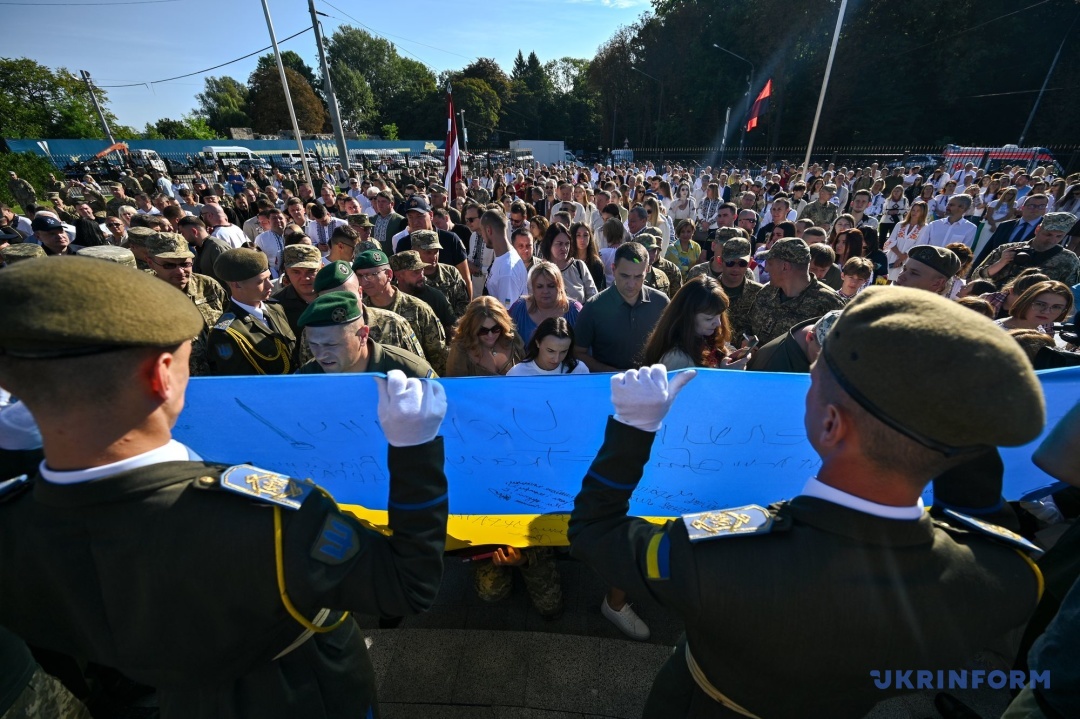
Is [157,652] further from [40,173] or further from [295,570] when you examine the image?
[40,173]

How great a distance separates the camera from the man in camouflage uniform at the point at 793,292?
3729 mm

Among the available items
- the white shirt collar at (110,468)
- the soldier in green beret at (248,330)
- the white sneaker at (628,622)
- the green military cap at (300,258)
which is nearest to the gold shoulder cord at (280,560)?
the white shirt collar at (110,468)

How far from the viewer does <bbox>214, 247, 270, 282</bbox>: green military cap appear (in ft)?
11.4

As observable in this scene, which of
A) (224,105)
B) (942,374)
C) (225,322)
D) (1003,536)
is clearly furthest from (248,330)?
(224,105)

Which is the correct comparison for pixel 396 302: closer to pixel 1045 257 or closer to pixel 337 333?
pixel 337 333

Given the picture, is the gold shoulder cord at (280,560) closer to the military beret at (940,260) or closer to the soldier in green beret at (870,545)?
the soldier in green beret at (870,545)

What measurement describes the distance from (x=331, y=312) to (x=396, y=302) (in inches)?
57.3

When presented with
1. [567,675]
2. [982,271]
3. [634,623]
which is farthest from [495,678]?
[982,271]

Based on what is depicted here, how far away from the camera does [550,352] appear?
3141 mm

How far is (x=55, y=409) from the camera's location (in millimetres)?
1017

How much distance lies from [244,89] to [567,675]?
341ft

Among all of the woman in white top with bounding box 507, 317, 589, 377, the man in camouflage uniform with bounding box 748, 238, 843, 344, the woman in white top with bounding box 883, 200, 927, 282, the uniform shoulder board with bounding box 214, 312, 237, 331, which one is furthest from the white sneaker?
the woman in white top with bounding box 883, 200, 927, 282

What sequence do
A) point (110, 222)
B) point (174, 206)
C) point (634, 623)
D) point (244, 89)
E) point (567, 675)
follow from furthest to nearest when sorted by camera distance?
point (244, 89)
point (110, 222)
point (174, 206)
point (634, 623)
point (567, 675)

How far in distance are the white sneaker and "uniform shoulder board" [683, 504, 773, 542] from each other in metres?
1.89
